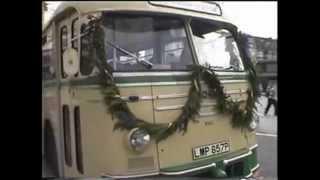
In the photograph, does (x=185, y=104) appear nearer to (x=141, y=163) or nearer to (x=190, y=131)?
(x=190, y=131)

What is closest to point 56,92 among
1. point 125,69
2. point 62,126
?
point 62,126

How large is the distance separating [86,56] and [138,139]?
0.66 metres

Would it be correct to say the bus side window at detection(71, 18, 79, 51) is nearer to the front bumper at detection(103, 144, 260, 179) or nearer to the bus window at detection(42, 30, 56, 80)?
the bus window at detection(42, 30, 56, 80)

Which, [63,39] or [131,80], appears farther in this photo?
[63,39]

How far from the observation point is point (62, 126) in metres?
3.54

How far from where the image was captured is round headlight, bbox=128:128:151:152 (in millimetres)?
3385

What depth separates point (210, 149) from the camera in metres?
3.60

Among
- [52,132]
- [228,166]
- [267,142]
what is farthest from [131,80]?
[267,142]

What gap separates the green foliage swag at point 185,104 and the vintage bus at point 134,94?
1.4 inches

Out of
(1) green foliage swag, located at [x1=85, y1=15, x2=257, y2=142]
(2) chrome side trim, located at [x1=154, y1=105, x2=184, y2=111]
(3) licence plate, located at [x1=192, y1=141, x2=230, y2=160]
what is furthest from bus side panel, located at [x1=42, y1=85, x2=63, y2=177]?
(3) licence plate, located at [x1=192, y1=141, x2=230, y2=160]

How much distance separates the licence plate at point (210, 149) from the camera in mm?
3557
